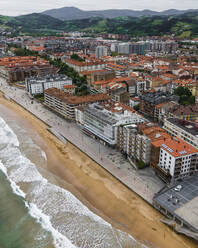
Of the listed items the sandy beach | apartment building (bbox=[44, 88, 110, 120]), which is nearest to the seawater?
the sandy beach

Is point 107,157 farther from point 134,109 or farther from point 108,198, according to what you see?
point 134,109

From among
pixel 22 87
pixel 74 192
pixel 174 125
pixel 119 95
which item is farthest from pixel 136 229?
pixel 22 87

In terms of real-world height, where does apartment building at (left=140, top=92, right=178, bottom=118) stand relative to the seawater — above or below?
above

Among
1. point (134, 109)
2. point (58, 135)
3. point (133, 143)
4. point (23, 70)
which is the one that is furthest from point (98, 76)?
point (133, 143)

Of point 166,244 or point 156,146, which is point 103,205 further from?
point 156,146

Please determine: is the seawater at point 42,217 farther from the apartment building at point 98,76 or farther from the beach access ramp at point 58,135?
the apartment building at point 98,76

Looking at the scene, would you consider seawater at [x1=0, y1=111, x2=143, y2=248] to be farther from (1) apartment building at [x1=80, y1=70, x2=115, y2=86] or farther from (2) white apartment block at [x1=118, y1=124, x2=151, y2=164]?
(1) apartment building at [x1=80, y1=70, x2=115, y2=86]

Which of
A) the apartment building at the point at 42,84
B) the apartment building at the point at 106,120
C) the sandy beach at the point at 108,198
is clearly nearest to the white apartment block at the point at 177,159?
the sandy beach at the point at 108,198
